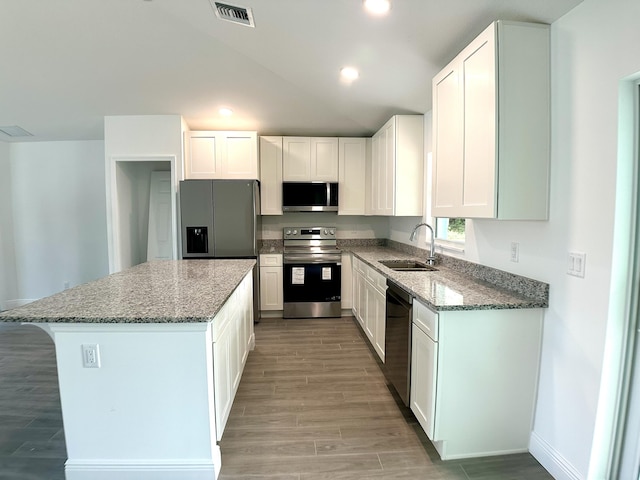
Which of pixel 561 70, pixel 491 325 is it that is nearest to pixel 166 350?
pixel 491 325

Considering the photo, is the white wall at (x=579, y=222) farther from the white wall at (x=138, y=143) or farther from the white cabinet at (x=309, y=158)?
the white wall at (x=138, y=143)

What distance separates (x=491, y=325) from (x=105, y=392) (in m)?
2.03

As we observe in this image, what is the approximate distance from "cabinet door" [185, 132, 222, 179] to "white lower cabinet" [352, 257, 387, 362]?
2.15 meters

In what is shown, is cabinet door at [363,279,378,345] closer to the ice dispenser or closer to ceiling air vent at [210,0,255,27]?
the ice dispenser

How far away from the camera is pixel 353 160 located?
431 cm

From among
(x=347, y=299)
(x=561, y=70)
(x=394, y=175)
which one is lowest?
(x=347, y=299)

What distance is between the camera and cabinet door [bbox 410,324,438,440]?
1.71 meters

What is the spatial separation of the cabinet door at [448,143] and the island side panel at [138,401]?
171 cm

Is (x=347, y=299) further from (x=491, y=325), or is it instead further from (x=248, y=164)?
(x=491, y=325)

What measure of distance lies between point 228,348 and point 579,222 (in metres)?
2.04

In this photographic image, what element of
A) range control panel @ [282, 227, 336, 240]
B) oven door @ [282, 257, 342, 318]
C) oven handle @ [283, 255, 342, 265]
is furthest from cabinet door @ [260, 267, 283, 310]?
range control panel @ [282, 227, 336, 240]

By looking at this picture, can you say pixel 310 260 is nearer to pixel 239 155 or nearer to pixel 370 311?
pixel 370 311

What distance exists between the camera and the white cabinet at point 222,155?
3.93 meters

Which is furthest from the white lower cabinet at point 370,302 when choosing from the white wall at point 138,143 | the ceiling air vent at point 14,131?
the ceiling air vent at point 14,131
